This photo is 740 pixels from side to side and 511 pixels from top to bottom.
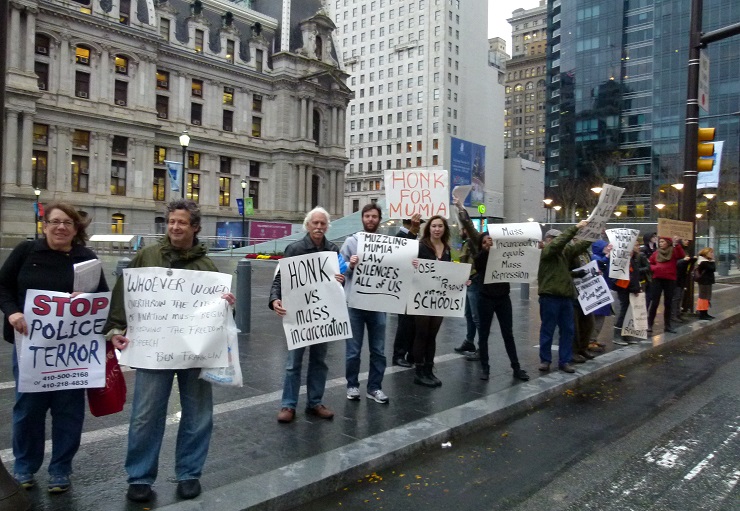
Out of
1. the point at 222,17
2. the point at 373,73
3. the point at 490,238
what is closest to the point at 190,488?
the point at 490,238

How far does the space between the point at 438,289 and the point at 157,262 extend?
3.66 metres

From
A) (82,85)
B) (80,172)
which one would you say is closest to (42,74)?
(82,85)

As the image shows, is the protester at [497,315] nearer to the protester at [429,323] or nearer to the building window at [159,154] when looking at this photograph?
the protester at [429,323]

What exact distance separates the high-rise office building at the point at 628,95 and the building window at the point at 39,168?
58.5 metres

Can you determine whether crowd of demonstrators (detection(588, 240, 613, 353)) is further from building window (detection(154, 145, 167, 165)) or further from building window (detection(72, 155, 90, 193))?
building window (detection(154, 145, 167, 165))

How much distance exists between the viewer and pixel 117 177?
5556cm

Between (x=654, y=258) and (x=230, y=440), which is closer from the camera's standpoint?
(x=230, y=440)

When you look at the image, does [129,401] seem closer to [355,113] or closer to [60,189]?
[60,189]

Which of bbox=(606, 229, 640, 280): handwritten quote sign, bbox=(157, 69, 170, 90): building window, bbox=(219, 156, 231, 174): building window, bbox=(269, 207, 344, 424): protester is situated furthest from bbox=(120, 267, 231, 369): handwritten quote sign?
bbox=(219, 156, 231, 174): building window

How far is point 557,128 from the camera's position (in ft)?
335

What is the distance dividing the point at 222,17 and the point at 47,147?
25515mm

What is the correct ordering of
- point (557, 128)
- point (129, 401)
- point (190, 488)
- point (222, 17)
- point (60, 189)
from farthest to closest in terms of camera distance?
point (557, 128)
point (222, 17)
point (60, 189)
point (129, 401)
point (190, 488)

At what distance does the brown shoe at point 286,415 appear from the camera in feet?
17.6

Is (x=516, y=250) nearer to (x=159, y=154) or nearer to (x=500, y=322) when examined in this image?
(x=500, y=322)
